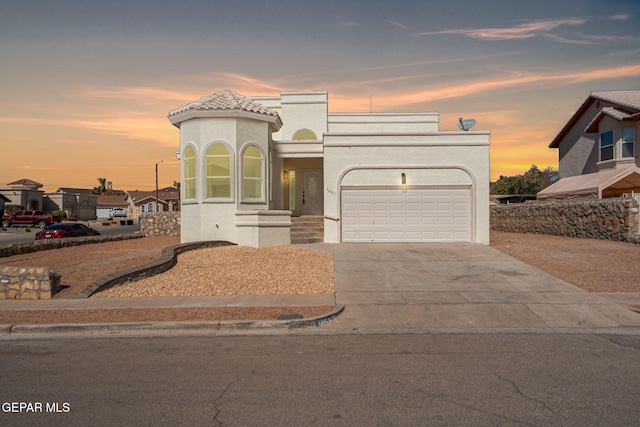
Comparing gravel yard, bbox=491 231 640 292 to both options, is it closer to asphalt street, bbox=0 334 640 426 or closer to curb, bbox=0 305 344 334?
asphalt street, bbox=0 334 640 426

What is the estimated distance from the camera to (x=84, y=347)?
24.5 feet

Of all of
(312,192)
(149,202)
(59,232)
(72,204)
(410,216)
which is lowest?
(59,232)

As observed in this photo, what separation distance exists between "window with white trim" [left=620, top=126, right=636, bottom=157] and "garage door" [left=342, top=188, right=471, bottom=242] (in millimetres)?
15747

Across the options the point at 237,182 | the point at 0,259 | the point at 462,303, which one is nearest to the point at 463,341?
the point at 462,303

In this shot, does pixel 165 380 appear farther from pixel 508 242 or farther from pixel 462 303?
pixel 508 242

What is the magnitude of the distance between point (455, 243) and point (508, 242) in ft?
8.39

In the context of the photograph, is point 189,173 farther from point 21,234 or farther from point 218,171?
point 21,234

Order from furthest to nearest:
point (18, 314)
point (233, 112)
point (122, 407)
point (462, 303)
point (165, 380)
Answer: point (233, 112) → point (462, 303) → point (18, 314) → point (165, 380) → point (122, 407)

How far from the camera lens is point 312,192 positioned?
24969 millimetres

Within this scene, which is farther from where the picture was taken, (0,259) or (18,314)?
(0,259)

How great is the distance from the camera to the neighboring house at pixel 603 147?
88.1 ft

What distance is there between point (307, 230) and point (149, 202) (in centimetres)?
6976

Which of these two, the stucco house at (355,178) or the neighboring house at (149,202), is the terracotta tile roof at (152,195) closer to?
the neighboring house at (149,202)
